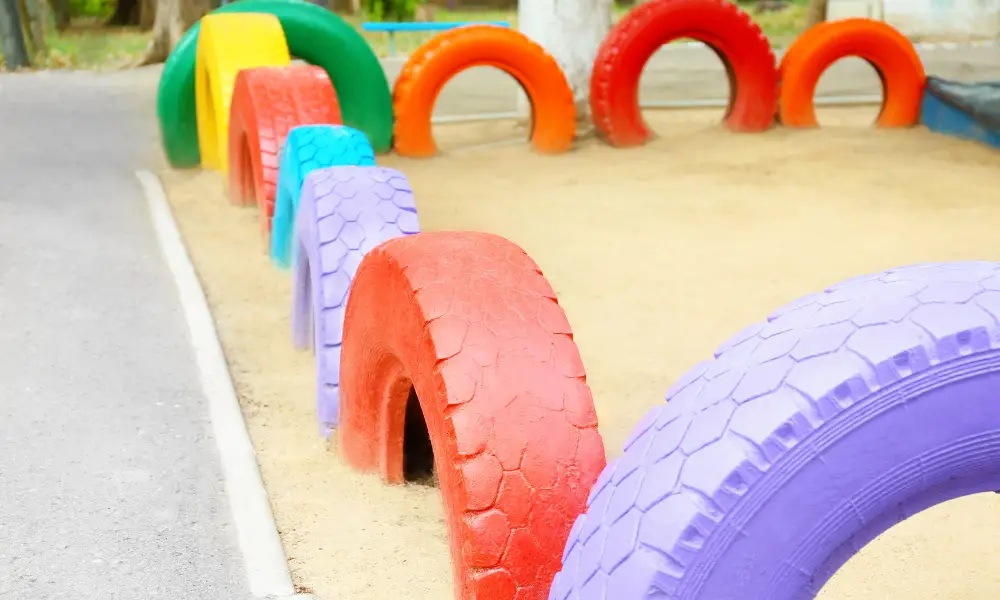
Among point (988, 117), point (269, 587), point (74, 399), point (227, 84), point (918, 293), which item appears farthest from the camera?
point (988, 117)

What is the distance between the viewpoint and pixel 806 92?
876cm

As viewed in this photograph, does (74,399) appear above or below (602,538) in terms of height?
below

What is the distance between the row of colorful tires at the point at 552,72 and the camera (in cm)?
758

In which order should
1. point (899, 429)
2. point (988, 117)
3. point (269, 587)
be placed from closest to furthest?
point (899, 429) < point (269, 587) < point (988, 117)

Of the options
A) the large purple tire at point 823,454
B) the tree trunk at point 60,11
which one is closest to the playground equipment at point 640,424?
the large purple tire at point 823,454

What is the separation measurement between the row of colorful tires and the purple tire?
3.38m

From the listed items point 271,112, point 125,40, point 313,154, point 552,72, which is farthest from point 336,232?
point 125,40

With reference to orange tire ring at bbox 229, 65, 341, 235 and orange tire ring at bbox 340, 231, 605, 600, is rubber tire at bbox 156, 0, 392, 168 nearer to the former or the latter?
orange tire ring at bbox 229, 65, 341, 235

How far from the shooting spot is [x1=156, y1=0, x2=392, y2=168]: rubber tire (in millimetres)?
7531

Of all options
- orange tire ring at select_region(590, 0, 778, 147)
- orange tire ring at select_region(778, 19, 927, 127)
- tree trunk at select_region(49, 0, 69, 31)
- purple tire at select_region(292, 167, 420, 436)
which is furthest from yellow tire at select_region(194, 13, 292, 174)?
tree trunk at select_region(49, 0, 69, 31)

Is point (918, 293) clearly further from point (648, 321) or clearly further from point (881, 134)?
point (881, 134)

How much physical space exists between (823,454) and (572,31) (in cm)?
760

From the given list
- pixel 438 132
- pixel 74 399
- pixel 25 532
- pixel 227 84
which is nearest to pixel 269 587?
pixel 25 532

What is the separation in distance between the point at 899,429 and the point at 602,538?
473mm
